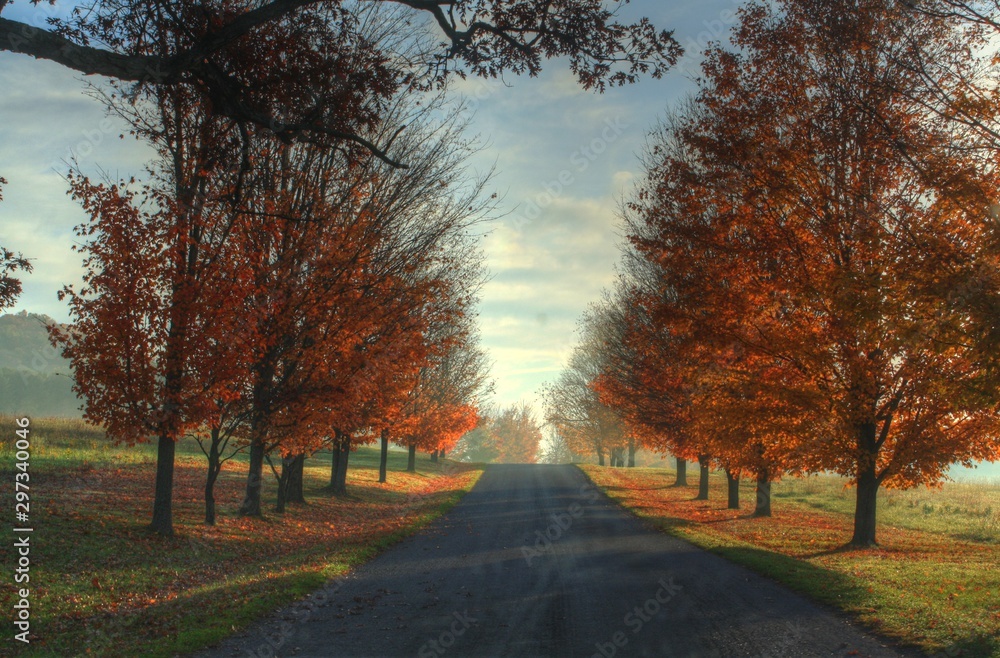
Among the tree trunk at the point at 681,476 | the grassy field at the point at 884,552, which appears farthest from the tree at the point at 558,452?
the grassy field at the point at 884,552

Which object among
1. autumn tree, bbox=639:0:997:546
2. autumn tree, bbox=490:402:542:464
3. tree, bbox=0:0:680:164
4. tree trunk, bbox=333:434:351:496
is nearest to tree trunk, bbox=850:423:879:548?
autumn tree, bbox=639:0:997:546

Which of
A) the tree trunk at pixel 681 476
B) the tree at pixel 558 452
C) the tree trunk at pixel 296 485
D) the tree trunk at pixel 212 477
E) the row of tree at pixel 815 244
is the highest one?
the row of tree at pixel 815 244

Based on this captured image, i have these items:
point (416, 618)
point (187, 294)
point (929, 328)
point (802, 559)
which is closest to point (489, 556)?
point (416, 618)

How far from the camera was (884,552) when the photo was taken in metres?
14.9

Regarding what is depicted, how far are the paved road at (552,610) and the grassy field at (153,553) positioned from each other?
738 millimetres

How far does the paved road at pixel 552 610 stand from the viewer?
7.01 m

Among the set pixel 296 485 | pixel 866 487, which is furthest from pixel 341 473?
pixel 866 487

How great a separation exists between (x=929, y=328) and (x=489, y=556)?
8352mm

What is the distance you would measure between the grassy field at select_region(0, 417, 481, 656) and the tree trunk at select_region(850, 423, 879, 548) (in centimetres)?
1054

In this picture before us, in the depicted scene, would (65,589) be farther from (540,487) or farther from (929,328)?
(540,487)

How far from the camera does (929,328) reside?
352 inches

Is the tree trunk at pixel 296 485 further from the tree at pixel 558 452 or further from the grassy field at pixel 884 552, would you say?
the tree at pixel 558 452

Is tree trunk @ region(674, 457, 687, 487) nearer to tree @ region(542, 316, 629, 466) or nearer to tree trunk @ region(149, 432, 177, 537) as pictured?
tree @ region(542, 316, 629, 466)

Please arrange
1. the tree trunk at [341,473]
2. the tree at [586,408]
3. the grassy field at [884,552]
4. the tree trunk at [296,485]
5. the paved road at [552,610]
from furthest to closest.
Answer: the tree at [586,408]
the tree trunk at [341,473]
the tree trunk at [296,485]
the grassy field at [884,552]
the paved road at [552,610]
